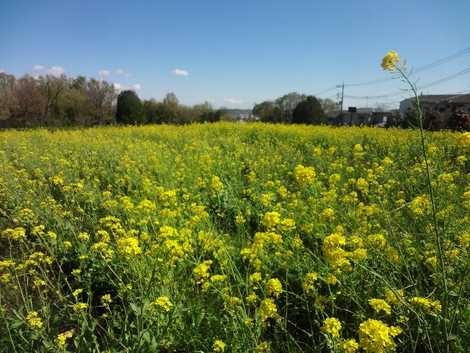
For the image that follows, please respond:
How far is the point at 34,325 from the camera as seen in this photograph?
69.4 inches

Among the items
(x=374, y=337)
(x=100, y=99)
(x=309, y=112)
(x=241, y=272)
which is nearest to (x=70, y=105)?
(x=100, y=99)

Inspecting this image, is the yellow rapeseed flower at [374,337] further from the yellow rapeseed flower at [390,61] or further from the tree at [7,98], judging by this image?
the tree at [7,98]

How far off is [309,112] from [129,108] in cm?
1306

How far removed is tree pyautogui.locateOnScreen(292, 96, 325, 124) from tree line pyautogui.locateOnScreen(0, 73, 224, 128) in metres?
7.41

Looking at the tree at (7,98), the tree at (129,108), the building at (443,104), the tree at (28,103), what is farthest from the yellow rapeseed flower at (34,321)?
the tree at (7,98)

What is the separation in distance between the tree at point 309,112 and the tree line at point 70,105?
7410 mm

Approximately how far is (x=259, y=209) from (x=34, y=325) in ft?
8.12

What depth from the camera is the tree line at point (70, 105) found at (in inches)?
966

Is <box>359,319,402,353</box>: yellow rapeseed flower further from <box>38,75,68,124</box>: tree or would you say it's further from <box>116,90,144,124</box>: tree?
<box>38,75,68,124</box>: tree

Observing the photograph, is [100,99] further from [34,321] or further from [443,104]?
[34,321]

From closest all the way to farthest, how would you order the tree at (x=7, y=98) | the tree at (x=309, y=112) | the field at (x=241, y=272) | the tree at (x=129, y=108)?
the field at (x=241, y=272) < the tree at (x=7, y=98) < the tree at (x=309, y=112) < the tree at (x=129, y=108)

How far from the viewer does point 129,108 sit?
84.2ft

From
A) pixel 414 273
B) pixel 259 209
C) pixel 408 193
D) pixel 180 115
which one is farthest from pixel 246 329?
pixel 180 115

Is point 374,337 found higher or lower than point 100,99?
lower
